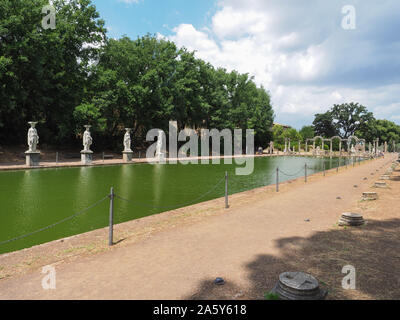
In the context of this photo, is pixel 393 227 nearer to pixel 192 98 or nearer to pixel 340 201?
pixel 340 201

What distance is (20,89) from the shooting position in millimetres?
24375

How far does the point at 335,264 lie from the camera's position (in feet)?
15.1

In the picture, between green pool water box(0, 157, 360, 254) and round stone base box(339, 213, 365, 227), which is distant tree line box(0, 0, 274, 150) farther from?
round stone base box(339, 213, 365, 227)

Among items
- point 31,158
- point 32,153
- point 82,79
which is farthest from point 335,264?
point 82,79

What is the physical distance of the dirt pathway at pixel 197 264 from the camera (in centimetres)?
375

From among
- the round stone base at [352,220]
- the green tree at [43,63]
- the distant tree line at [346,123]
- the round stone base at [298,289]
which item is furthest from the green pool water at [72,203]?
the distant tree line at [346,123]

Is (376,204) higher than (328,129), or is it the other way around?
(328,129)

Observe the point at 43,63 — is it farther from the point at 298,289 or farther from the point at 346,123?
the point at 346,123

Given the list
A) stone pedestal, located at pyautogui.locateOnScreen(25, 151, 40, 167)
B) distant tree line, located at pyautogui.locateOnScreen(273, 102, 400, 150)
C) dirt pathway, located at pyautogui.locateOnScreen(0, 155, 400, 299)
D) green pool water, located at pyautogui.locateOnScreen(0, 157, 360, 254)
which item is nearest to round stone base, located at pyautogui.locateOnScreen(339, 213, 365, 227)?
dirt pathway, located at pyautogui.locateOnScreen(0, 155, 400, 299)

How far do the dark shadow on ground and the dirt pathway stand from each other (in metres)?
0.02

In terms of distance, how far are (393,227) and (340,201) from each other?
3531 mm

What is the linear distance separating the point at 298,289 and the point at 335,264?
5.54 feet
